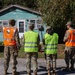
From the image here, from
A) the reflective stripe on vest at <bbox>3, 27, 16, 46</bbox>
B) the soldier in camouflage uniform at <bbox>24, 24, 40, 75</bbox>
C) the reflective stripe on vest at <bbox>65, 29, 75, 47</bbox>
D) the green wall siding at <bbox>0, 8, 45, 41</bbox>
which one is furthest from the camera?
the green wall siding at <bbox>0, 8, 45, 41</bbox>

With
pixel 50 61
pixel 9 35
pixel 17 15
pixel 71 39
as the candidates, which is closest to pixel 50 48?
pixel 50 61

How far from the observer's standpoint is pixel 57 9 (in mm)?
28203

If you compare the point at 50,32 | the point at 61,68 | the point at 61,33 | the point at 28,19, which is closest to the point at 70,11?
the point at 61,33

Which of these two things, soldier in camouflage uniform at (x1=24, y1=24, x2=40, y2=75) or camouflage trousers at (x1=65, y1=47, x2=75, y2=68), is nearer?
soldier in camouflage uniform at (x1=24, y1=24, x2=40, y2=75)

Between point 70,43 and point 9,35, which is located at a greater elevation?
point 9,35

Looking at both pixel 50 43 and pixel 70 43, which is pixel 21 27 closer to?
pixel 70 43

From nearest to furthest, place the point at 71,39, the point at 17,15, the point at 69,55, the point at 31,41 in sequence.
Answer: the point at 31,41, the point at 71,39, the point at 69,55, the point at 17,15

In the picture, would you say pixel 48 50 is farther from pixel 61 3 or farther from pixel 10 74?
pixel 61 3

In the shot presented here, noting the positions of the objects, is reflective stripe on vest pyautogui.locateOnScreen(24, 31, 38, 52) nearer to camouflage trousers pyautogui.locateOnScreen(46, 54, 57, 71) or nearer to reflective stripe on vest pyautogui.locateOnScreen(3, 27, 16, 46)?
reflective stripe on vest pyautogui.locateOnScreen(3, 27, 16, 46)

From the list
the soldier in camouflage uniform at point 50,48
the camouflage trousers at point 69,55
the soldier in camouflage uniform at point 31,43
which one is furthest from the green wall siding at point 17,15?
the soldier in camouflage uniform at point 31,43

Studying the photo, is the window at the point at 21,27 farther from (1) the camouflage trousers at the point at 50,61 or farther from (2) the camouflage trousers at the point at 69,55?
(1) the camouflage trousers at the point at 50,61

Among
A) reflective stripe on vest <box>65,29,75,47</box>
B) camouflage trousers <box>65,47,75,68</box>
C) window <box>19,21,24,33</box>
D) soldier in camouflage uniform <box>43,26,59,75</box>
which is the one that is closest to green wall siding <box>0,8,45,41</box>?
window <box>19,21,24,33</box>

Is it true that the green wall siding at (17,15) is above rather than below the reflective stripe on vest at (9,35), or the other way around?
above

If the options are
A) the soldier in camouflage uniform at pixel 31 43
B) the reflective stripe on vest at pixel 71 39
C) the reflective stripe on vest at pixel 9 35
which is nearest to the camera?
the soldier in camouflage uniform at pixel 31 43
